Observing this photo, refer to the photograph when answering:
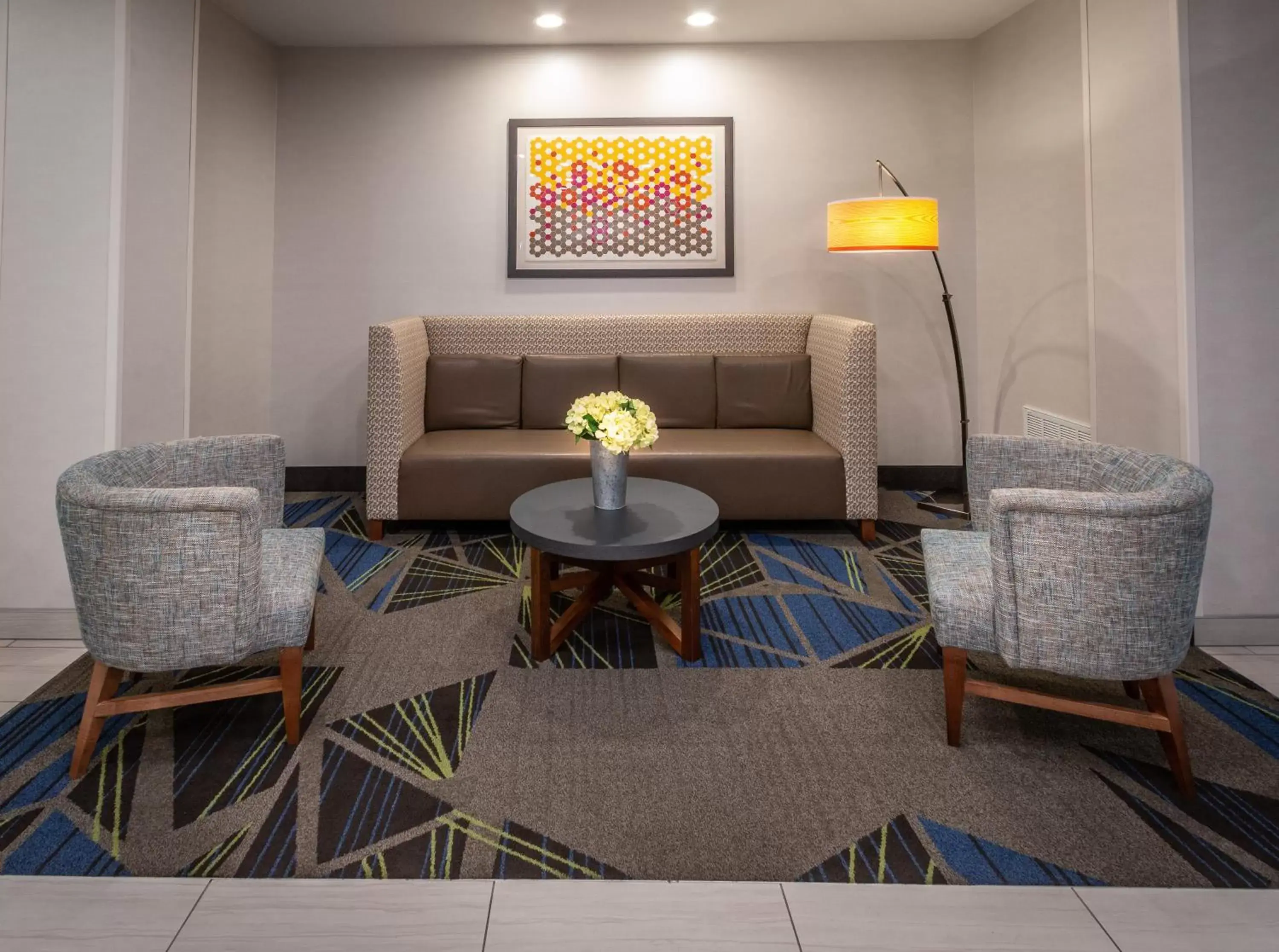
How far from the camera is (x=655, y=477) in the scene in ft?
12.7

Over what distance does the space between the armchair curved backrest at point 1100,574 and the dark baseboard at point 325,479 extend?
3.97 meters

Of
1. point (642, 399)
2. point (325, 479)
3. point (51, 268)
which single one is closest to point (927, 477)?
point (642, 399)

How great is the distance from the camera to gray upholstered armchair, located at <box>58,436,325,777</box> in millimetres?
1770

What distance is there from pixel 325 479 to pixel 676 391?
227 cm

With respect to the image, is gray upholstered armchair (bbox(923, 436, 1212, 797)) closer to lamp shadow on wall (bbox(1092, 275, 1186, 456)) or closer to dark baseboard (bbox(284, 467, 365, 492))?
lamp shadow on wall (bbox(1092, 275, 1186, 456))

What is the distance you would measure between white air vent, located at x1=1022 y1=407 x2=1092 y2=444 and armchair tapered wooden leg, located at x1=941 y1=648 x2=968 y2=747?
5.99ft

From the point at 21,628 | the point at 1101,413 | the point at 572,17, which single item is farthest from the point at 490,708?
the point at 572,17

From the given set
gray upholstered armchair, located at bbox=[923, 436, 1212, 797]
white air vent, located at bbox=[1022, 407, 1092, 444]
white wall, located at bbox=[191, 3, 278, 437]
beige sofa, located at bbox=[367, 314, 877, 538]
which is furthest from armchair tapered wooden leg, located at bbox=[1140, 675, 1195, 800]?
white wall, located at bbox=[191, 3, 278, 437]

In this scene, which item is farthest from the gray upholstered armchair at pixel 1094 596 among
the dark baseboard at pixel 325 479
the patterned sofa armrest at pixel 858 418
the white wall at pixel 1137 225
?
the dark baseboard at pixel 325 479

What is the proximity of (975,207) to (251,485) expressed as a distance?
4260 millimetres

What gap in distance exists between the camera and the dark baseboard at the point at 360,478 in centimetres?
478

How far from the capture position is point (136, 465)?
2117mm

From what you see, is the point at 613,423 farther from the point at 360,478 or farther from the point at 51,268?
the point at 360,478

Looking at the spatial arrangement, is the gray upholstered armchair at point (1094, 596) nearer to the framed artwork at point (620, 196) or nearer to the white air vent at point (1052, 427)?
the white air vent at point (1052, 427)
